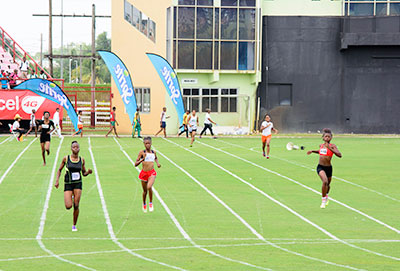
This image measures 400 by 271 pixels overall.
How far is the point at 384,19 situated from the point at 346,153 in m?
18.7

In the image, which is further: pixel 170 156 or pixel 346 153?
pixel 346 153

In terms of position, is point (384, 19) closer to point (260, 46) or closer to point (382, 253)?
point (260, 46)

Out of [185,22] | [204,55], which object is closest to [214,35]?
[204,55]

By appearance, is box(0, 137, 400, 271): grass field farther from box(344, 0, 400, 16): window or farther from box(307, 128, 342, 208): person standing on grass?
box(344, 0, 400, 16): window

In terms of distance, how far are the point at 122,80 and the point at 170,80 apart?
113 inches

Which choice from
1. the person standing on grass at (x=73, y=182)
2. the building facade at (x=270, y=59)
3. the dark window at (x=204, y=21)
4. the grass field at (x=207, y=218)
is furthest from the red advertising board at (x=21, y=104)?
the person standing on grass at (x=73, y=182)

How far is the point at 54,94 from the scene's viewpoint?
140 feet

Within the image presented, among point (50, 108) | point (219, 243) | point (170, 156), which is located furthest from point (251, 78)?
point (219, 243)

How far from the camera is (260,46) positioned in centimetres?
4844

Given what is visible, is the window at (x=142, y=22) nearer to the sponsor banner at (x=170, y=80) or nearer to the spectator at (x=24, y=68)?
the sponsor banner at (x=170, y=80)

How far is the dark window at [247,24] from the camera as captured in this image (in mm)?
47906

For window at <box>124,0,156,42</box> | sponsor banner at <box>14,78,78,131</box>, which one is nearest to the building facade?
window at <box>124,0,156,42</box>

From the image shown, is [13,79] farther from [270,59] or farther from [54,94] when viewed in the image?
[270,59]

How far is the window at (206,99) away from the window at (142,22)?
14.4ft
